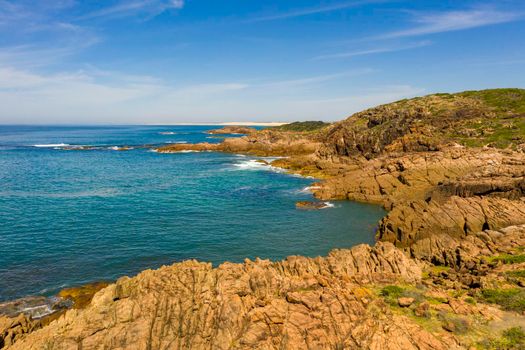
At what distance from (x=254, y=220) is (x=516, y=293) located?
34593 millimetres

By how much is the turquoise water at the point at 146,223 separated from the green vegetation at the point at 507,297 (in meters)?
19.5

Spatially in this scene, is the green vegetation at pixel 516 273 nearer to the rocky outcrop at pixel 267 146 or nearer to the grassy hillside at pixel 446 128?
the grassy hillside at pixel 446 128

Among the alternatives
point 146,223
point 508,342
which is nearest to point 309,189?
point 146,223

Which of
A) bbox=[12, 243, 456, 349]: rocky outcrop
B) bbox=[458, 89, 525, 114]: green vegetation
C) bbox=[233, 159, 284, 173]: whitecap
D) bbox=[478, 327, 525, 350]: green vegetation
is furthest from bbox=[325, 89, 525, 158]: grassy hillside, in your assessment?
bbox=[12, 243, 456, 349]: rocky outcrop

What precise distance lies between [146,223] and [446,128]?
3160 inches

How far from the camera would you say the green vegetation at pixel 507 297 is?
21.6 m

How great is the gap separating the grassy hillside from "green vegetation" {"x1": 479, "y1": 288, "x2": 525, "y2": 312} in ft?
197

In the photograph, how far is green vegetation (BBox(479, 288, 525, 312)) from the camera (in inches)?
851

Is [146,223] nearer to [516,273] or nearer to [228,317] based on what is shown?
[228,317]

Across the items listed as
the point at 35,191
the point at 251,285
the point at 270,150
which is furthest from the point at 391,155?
the point at 35,191

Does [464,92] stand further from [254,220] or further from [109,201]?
[109,201]

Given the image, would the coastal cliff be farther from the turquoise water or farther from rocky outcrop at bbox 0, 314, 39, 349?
the turquoise water

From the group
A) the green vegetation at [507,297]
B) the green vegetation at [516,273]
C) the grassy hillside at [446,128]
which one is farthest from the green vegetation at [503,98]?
the green vegetation at [507,297]

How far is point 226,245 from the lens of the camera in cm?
4328
